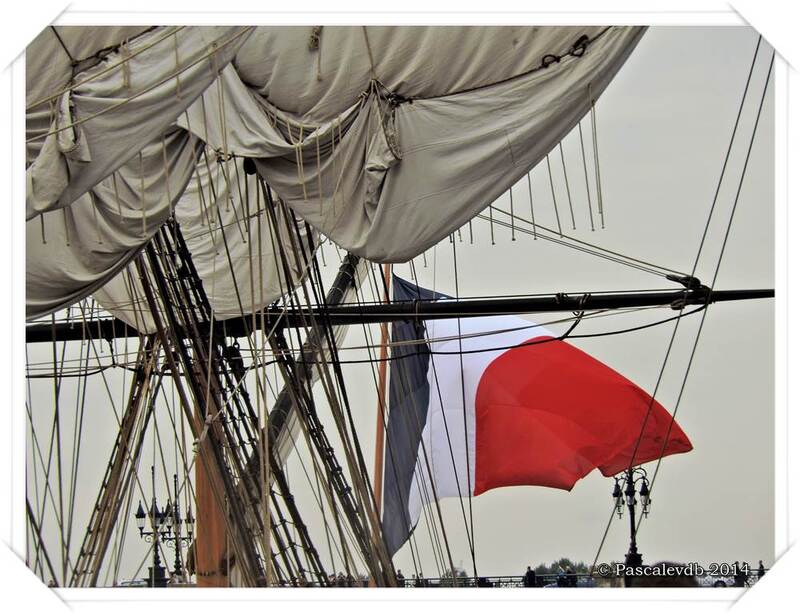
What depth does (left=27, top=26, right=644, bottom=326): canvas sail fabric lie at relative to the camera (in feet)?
31.3

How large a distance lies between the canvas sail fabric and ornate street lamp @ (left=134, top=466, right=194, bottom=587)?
2644 millimetres

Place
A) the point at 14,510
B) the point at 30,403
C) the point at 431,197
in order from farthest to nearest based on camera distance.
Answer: the point at 30,403 → the point at 431,197 → the point at 14,510

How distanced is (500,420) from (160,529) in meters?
4.85

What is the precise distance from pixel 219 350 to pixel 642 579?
5181 millimetres

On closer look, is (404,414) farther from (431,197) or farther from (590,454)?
(431,197)

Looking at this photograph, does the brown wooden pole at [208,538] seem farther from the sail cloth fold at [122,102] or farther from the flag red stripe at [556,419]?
the flag red stripe at [556,419]

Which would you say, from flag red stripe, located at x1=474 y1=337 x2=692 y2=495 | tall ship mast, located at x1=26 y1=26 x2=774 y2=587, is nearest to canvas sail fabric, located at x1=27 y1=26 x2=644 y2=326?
tall ship mast, located at x1=26 y1=26 x2=774 y2=587

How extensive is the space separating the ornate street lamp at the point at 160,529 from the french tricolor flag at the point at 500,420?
2444mm

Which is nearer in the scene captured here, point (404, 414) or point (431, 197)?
point (431, 197)

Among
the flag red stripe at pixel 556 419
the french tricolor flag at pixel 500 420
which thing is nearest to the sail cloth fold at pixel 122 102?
the french tricolor flag at pixel 500 420

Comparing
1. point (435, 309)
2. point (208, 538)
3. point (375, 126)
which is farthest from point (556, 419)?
point (375, 126)

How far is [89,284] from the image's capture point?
9820 mm

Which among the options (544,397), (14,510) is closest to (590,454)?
(544,397)

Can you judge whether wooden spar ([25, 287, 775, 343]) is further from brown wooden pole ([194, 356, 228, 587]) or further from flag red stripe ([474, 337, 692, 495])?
flag red stripe ([474, 337, 692, 495])
